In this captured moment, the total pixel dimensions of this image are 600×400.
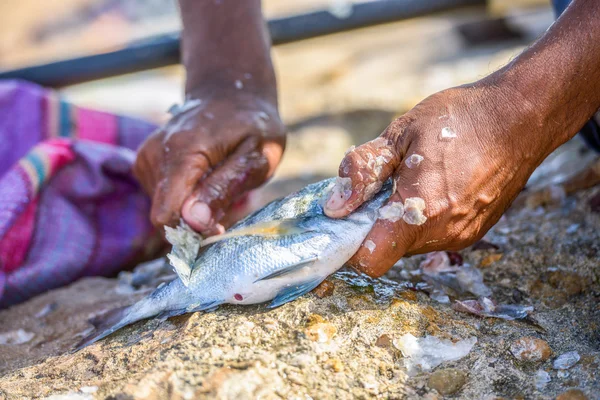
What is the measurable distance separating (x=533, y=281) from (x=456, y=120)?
31.5 inches

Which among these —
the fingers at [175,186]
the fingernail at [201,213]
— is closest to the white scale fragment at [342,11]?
the fingers at [175,186]

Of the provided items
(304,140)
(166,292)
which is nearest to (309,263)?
(166,292)

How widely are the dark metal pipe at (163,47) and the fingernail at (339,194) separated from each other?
418 cm

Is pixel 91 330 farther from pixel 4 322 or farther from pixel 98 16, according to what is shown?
pixel 98 16

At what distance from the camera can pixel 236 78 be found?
3270 millimetres

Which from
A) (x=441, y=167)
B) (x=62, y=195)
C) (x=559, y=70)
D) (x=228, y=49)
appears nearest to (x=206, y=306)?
(x=441, y=167)

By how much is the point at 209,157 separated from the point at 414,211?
1.19 metres

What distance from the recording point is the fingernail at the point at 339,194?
2.16 m

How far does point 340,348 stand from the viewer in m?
1.98

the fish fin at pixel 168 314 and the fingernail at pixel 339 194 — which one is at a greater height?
the fingernail at pixel 339 194

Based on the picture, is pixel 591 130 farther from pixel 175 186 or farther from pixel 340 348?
pixel 175 186

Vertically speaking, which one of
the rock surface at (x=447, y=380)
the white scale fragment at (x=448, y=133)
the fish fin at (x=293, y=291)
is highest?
the white scale fragment at (x=448, y=133)

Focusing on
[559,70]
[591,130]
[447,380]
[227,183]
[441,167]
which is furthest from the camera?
[591,130]

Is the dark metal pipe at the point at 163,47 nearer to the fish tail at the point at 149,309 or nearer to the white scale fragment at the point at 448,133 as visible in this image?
the fish tail at the point at 149,309
